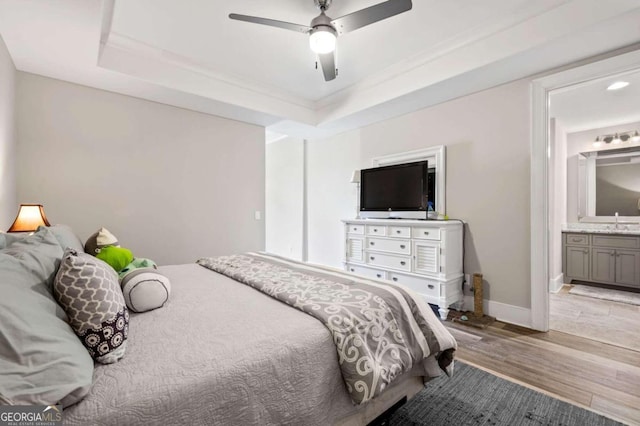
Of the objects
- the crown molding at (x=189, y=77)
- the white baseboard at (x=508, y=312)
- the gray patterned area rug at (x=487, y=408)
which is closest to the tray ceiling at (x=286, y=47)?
the crown molding at (x=189, y=77)

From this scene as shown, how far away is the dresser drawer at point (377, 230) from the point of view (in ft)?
11.2

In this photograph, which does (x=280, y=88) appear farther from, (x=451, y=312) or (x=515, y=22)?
(x=451, y=312)

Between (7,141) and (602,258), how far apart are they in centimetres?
695

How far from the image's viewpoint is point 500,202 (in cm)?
294

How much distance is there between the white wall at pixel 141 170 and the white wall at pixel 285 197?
4.38 feet

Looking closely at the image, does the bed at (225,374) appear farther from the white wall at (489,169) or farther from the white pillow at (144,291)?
the white wall at (489,169)

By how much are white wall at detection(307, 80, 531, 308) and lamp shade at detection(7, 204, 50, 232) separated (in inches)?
145

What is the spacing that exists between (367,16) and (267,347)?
6.73ft

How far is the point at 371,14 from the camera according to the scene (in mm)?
1859

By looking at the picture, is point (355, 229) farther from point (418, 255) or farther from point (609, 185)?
point (609, 185)

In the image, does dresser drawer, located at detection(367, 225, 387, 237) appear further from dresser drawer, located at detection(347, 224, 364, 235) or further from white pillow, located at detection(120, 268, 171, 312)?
white pillow, located at detection(120, 268, 171, 312)

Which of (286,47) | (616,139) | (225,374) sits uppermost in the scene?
(286,47)

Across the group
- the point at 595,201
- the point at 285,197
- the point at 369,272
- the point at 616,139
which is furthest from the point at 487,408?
the point at 616,139

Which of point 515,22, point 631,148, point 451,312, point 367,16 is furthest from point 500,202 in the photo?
point 631,148
